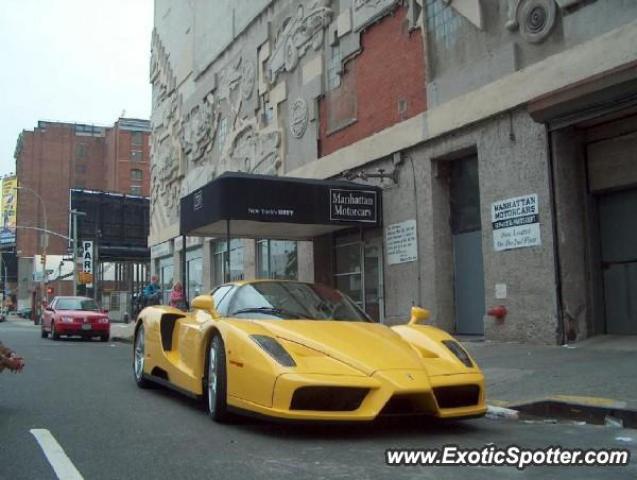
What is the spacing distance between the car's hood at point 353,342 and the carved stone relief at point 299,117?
13.5m

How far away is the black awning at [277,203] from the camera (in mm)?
13516

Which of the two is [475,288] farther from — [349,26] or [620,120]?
[349,26]

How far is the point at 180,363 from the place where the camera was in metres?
6.98

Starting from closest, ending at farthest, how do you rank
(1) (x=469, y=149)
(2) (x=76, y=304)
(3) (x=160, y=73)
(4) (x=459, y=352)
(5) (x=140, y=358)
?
(4) (x=459, y=352) < (5) (x=140, y=358) < (1) (x=469, y=149) < (2) (x=76, y=304) < (3) (x=160, y=73)

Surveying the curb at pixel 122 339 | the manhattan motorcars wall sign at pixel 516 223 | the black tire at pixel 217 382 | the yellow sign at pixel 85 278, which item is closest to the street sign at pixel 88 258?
the yellow sign at pixel 85 278

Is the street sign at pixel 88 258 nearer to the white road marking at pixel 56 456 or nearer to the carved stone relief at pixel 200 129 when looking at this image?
the carved stone relief at pixel 200 129

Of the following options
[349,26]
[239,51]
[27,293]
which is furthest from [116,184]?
[349,26]

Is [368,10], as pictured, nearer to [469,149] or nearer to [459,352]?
[469,149]

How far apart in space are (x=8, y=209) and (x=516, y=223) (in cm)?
9436

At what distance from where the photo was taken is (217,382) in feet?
18.9

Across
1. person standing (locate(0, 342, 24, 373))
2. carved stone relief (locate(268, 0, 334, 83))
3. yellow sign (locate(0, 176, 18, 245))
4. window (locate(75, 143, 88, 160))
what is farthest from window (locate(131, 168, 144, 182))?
person standing (locate(0, 342, 24, 373))

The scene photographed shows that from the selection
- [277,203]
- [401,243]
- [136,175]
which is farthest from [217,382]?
[136,175]
